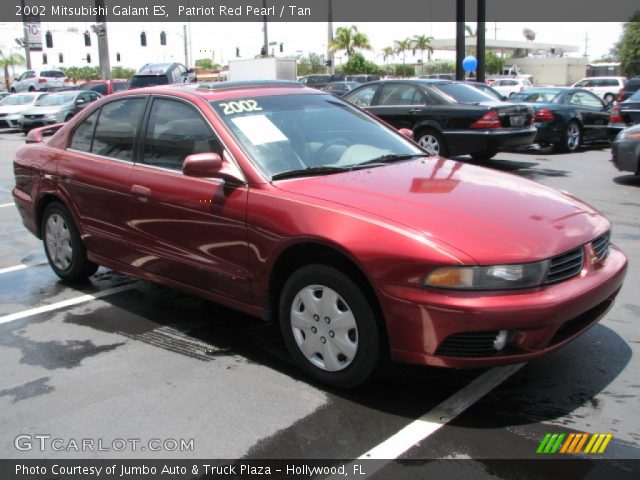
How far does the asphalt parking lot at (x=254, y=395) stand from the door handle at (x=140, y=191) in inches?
37.5

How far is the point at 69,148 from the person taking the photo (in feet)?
17.4

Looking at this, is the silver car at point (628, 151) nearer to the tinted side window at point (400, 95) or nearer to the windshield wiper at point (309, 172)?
the tinted side window at point (400, 95)

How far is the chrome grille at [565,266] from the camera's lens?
3.11m

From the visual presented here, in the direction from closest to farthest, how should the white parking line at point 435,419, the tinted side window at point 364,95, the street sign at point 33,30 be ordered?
the white parking line at point 435,419 < the tinted side window at point 364,95 < the street sign at point 33,30

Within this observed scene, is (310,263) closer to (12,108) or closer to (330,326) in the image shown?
(330,326)

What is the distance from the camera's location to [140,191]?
14.5ft

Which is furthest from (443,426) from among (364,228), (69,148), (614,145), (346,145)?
(614,145)

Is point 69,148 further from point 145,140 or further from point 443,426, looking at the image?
point 443,426

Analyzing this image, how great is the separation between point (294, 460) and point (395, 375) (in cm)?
102

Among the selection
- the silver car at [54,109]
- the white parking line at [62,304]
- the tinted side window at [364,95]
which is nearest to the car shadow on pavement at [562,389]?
the white parking line at [62,304]

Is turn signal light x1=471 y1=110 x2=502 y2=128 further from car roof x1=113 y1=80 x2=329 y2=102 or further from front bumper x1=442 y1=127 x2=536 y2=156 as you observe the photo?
car roof x1=113 y1=80 x2=329 y2=102

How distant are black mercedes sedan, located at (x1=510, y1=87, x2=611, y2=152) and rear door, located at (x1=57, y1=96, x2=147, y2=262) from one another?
11.0 meters

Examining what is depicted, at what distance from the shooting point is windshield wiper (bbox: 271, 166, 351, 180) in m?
3.83

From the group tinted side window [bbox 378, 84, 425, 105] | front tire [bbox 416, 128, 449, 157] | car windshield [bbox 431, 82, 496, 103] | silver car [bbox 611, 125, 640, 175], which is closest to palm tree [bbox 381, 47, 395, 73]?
tinted side window [bbox 378, 84, 425, 105]
